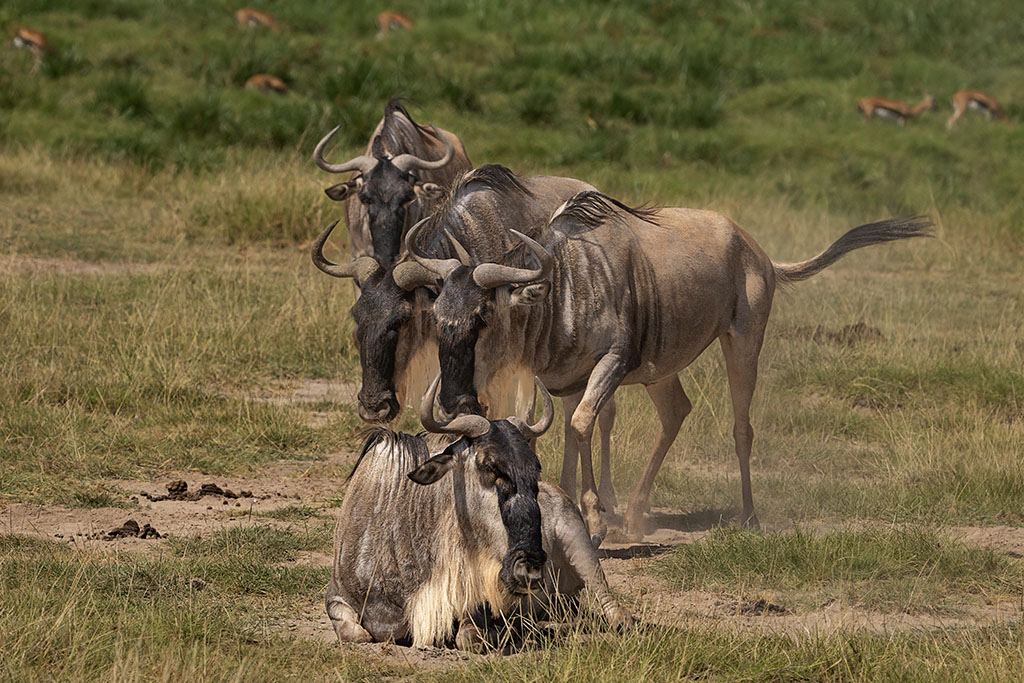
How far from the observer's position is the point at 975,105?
1892 centimetres

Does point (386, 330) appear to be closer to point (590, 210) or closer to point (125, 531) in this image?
point (590, 210)

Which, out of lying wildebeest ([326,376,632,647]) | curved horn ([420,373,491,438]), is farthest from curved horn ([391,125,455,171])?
curved horn ([420,373,491,438])

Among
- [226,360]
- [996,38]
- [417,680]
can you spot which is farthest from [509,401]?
[996,38]

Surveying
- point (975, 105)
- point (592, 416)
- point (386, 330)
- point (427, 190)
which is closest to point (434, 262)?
point (386, 330)

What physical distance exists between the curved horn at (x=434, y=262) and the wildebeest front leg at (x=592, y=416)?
763 mm

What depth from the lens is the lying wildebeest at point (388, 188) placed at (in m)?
8.30

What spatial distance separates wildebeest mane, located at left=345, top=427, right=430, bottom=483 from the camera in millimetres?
4875

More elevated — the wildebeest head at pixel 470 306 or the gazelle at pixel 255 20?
the wildebeest head at pixel 470 306

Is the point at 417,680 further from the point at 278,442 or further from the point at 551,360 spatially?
the point at 278,442

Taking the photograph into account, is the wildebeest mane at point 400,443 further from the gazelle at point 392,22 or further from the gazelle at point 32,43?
the gazelle at point 392,22

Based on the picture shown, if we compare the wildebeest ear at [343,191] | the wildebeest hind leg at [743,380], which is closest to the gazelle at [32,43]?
the wildebeest ear at [343,191]

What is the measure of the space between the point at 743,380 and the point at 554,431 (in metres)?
1.12

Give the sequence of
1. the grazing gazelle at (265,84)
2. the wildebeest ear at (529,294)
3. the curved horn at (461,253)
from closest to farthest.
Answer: the wildebeest ear at (529,294) < the curved horn at (461,253) < the grazing gazelle at (265,84)

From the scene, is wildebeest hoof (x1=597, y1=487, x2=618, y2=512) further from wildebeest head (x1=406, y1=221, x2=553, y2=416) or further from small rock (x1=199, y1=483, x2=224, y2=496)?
small rock (x1=199, y1=483, x2=224, y2=496)
